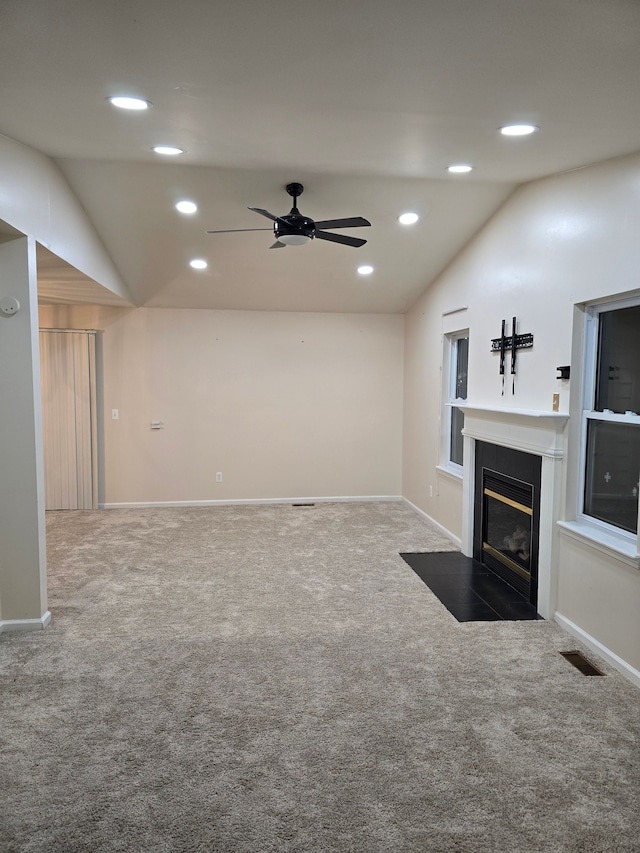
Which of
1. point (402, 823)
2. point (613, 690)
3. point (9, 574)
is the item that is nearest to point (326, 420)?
point (9, 574)

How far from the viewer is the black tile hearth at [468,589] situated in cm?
385

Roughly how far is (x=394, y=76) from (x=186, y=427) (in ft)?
17.3

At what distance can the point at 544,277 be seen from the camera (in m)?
3.86

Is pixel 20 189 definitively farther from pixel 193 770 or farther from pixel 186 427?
pixel 186 427

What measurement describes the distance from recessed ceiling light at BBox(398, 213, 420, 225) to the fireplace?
1981mm

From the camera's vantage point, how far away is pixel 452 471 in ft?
18.6

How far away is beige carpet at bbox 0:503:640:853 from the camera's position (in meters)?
1.96

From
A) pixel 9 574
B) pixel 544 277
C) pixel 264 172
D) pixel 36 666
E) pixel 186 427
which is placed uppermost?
pixel 264 172

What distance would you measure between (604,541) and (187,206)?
12.3 feet

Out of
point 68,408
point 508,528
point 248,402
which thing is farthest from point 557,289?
point 68,408

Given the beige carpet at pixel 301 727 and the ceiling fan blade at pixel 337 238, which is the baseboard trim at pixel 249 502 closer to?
the beige carpet at pixel 301 727

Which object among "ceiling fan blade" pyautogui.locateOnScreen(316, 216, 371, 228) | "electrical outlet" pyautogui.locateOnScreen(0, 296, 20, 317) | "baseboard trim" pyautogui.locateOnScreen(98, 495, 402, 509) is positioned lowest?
"baseboard trim" pyautogui.locateOnScreen(98, 495, 402, 509)

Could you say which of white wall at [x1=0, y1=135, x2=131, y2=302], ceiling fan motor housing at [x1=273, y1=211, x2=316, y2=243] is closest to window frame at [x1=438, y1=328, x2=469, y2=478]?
ceiling fan motor housing at [x1=273, y1=211, x2=316, y2=243]

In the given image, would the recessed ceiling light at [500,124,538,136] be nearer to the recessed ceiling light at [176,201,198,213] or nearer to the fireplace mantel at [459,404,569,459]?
the fireplace mantel at [459,404,569,459]
